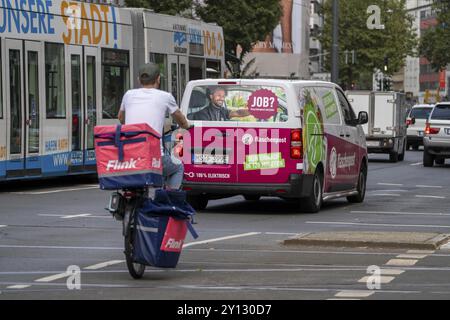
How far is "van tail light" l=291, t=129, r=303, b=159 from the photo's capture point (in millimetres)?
18469

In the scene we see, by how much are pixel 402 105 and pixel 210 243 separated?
3327cm

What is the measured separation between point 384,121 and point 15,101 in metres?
23.1

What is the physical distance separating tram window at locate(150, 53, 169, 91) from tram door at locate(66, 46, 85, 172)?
2.98m

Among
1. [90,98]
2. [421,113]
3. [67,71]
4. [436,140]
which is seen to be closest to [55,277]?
[67,71]

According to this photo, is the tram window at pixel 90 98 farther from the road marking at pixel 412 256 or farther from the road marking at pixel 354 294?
the road marking at pixel 354 294

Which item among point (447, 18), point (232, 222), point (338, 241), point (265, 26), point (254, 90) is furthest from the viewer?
point (447, 18)

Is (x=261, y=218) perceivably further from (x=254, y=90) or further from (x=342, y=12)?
(x=342, y=12)

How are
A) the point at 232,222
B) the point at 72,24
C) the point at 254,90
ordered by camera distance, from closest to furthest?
the point at 232,222 → the point at 254,90 → the point at 72,24

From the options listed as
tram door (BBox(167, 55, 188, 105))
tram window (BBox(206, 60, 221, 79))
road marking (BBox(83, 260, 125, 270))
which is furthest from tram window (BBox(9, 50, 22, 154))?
road marking (BBox(83, 260, 125, 270))

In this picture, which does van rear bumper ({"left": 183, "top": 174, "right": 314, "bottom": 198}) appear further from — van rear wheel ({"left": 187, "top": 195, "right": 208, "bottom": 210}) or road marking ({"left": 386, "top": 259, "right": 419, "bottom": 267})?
road marking ({"left": 386, "top": 259, "right": 419, "bottom": 267})

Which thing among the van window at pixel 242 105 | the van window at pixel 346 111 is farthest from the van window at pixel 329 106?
the van window at pixel 242 105

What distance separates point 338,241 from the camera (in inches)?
547

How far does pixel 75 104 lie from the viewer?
83.1 ft
